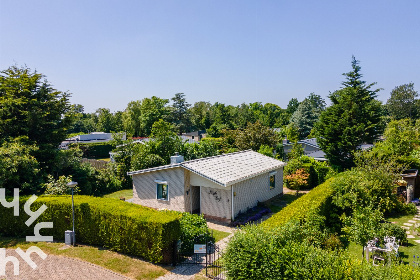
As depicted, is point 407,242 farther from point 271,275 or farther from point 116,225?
point 116,225

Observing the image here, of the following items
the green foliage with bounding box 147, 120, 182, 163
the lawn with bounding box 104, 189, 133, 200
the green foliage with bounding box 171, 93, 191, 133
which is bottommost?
the lawn with bounding box 104, 189, 133, 200

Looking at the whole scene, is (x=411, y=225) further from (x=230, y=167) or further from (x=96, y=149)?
(x=96, y=149)

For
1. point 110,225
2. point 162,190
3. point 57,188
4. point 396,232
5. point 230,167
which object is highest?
point 230,167

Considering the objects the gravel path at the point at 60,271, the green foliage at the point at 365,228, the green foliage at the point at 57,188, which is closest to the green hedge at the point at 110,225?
the gravel path at the point at 60,271

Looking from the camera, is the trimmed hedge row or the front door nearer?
the trimmed hedge row

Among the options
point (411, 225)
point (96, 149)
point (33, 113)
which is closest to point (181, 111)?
point (96, 149)

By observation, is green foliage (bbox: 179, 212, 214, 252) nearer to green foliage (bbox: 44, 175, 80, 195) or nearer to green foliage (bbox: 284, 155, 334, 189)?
green foliage (bbox: 44, 175, 80, 195)

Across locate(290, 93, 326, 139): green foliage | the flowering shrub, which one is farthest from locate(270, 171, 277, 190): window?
locate(290, 93, 326, 139): green foliage

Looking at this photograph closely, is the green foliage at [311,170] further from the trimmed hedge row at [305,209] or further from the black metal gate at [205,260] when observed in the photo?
the black metal gate at [205,260]
